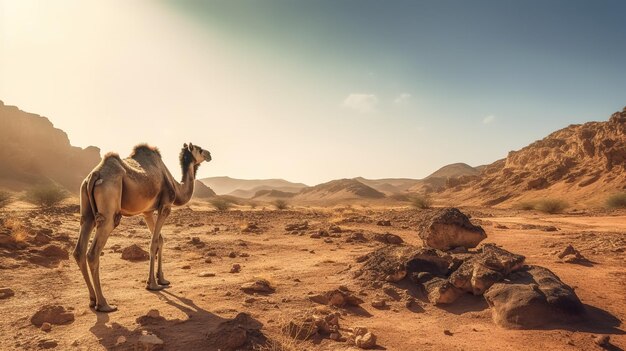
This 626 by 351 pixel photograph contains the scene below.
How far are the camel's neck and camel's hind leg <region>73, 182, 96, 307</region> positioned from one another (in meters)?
2.22

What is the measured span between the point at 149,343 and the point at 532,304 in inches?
217

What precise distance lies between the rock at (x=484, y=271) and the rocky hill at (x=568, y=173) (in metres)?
35.4

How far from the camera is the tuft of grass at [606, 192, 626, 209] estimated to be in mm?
27359

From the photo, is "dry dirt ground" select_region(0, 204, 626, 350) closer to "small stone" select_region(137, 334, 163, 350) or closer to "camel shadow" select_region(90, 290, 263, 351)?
"camel shadow" select_region(90, 290, 263, 351)

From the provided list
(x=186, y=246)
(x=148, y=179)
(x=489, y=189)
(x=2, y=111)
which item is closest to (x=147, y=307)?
(x=148, y=179)

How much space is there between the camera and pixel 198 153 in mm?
9281

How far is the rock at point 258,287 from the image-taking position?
275 inches

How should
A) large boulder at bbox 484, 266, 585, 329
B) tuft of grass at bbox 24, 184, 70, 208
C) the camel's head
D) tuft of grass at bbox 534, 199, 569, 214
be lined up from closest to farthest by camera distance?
large boulder at bbox 484, 266, 585, 329 → the camel's head → tuft of grass at bbox 24, 184, 70, 208 → tuft of grass at bbox 534, 199, 569, 214

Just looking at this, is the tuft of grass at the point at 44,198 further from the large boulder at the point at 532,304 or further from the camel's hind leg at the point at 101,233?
the large boulder at the point at 532,304

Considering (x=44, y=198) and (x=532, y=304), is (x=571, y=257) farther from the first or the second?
(x=44, y=198)

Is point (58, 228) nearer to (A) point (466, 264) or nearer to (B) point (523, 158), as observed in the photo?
(A) point (466, 264)

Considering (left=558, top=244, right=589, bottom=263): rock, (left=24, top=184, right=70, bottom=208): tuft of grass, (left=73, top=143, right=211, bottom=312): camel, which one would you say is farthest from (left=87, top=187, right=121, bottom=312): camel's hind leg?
(left=24, top=184, right=70, bottom=208): tuft of grass

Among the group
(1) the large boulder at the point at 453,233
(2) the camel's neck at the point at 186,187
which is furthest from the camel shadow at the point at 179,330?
(1) the large boulder at the point at 453,233

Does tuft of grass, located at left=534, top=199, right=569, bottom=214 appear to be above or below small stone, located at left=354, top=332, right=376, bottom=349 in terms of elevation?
above
